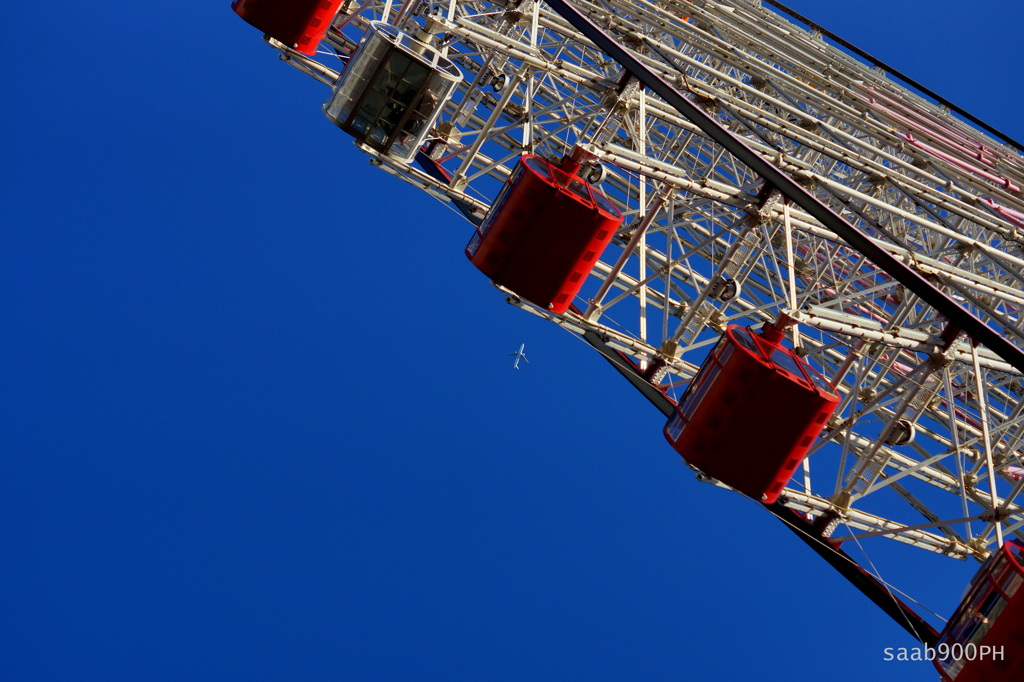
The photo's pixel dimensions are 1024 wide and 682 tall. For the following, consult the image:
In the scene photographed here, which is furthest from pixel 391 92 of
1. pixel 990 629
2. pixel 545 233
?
pixel 990 629

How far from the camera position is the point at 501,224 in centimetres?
1830

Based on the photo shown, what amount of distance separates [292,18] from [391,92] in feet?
15.0

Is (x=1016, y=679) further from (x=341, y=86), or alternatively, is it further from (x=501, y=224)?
(x=341, y=86)

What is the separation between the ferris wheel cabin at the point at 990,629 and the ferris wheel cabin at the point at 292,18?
1672cm

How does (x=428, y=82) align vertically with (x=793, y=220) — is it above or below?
below

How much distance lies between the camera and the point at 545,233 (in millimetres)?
18109

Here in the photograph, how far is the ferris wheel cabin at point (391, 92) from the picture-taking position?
20.7m

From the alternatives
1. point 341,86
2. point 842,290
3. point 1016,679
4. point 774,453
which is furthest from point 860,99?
point 1016,679

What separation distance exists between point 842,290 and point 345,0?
42.7 ft

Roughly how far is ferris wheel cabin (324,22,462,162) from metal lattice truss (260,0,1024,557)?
1.81 feet

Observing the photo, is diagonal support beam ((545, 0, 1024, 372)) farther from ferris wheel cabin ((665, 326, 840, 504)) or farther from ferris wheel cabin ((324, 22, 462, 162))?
ferris wheel cabin ((324, 22, 462, 162))

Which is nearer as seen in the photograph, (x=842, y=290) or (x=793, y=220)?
(x=793, y=220)

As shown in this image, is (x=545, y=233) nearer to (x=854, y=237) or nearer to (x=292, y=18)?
(x=854, y=237)

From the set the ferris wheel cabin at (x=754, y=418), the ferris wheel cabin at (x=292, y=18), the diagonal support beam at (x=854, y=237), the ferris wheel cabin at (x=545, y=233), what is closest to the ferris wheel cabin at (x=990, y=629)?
the diagonal support beam at (x=854, y=237)
